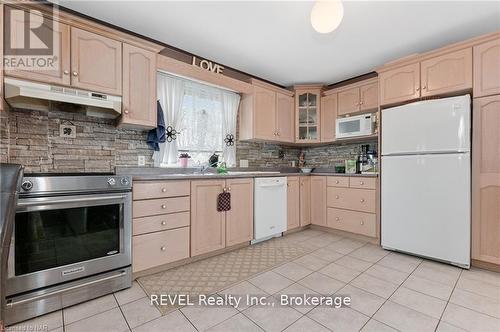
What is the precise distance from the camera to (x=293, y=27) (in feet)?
7.25

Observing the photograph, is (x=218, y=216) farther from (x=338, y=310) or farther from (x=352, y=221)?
(x=352, y=221)

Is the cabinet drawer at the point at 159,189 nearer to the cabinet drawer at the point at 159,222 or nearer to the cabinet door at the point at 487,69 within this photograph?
the cabinet drawer at the point at 159,222

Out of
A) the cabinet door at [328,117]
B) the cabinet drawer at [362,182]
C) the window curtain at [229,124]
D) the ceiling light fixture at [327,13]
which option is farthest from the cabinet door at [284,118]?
the ceiling light fixture at [327,13]

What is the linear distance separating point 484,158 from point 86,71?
11.8 feet

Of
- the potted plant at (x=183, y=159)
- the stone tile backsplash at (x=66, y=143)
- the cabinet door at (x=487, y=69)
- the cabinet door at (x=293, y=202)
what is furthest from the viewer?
the cabinet door at (x=293, y=202)

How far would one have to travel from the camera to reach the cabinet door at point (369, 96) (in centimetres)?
311

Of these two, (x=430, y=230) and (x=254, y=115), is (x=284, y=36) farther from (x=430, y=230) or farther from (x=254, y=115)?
(x=430, y=230)

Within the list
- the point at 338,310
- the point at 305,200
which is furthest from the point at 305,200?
the point at 338,310

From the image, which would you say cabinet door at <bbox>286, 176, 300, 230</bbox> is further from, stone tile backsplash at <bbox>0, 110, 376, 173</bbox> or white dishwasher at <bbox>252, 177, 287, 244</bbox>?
stone tile backsplash at <bbox>0, 110, 376, 173</bbox>

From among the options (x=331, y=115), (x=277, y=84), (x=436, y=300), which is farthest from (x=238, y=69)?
(x=436, y=300)

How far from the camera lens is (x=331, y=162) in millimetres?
3840

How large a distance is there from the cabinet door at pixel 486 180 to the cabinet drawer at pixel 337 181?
4.08 feet

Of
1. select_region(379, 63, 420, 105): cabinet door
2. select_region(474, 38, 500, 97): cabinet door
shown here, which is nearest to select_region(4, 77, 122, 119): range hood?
select_region(379, 63, 420, 105): cabinet door

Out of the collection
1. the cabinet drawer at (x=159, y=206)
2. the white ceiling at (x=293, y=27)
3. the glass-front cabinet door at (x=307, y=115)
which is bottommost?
the cabinet drawer at (x=159, y=206)
